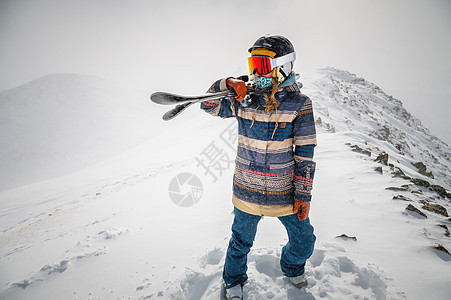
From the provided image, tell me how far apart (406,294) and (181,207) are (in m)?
3.81

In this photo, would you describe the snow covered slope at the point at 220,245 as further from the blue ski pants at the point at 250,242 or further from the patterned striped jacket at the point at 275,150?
the patterned striped jacket at the point at 275,150

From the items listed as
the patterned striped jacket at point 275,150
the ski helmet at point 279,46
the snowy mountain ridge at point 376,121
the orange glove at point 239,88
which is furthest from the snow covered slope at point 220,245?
→ the snowy mountain ridge at point 376,121

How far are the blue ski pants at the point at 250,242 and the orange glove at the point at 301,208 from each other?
0.36 feet

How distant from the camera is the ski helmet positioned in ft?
5.65

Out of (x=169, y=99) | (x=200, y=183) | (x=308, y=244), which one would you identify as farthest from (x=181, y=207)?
(x=169, y=99)

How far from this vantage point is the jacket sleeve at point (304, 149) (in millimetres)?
1715

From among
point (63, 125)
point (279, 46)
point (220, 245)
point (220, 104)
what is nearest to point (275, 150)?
point (220, 104)

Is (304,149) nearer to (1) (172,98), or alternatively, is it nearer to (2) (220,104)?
(2) (220,104)

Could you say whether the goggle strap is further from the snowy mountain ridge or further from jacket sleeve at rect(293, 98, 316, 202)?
the snowy mountain ridge

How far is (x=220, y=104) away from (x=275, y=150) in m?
Answer: 0.71

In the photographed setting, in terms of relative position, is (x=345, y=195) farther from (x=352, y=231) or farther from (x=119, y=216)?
(x=119, y=216)

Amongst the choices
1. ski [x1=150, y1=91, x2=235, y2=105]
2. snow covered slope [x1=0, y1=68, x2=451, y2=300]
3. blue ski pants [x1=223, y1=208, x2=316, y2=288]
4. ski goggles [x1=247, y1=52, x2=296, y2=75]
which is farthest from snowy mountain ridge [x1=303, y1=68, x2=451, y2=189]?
ski [x1=150, y1=91, x2=235, y2=105]

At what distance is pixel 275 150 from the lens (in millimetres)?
1780

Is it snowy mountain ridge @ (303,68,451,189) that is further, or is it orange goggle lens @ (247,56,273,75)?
snowy mountain ridge @ (303,68,451,189)
